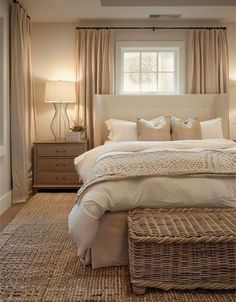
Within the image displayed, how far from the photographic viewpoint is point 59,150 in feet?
17.2

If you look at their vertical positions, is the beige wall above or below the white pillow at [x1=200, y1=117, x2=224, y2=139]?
above

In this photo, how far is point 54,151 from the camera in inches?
207

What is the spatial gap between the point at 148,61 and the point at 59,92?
4.80ft

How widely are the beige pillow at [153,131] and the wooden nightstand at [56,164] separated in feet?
2.84

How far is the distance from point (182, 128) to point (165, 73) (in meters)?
1.30

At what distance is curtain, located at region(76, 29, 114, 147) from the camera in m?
5.51

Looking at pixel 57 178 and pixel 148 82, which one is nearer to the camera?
pixel 57 178

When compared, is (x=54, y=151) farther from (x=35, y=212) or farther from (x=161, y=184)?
(x=161, y=184)

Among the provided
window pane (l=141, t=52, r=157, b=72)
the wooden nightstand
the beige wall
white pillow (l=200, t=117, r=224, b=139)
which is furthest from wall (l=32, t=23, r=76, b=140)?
white pillow (l=200, t=117, r=224, b=139)

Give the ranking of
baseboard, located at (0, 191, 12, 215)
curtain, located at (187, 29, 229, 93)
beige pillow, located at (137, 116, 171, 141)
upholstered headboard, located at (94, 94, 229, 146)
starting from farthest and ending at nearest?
Result: curtain, located at (187, 29, 229, 93), upholstered headboard, located at (94, 94, 229, 146), beige pillow, located at (137, 116, 171, 141), baseboard, located at (0, 191, 12, 215)

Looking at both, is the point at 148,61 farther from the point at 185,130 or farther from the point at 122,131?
the point at 185,130

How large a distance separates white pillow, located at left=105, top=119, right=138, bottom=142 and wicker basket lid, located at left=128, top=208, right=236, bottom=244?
2383 mm

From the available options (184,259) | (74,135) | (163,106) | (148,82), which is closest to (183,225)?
(184,259)

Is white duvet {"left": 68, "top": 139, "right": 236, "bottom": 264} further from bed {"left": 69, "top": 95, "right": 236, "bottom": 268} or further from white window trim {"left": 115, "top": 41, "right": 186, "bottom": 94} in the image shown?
white window trim {"left": 115, "top": 41, "right": 186, "bottom": 94}
